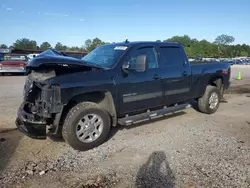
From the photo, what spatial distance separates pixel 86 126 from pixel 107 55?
1704 mm

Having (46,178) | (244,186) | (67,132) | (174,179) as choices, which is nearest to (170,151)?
(174,179)

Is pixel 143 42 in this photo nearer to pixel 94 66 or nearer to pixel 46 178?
pixel 94 66

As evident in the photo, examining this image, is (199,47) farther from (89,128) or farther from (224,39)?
(89,128)

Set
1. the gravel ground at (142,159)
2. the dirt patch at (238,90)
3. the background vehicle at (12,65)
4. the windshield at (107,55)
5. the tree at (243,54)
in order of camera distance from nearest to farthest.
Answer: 1. the gravel ground at (142,159)
2. the windshield at (107,55)
3. the dirt patch at (238,90)
4. the background vehicle at (12,65)
5. the tree at (243,54)

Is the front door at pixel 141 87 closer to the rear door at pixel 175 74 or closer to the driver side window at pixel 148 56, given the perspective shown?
the driver side window at pixel 148 56

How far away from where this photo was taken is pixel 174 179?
12.1 feet

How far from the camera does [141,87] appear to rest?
5492 millimetres

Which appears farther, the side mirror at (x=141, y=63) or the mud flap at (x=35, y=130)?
the side mirror at (x=141, y=63)

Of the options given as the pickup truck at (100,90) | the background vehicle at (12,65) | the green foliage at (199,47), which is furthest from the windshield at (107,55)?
the green foliage at (199,47)

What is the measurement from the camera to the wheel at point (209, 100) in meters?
7.36

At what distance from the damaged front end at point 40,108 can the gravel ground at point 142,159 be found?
46 centimetres

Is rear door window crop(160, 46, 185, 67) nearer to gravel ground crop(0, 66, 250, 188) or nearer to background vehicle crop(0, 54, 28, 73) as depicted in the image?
gravel ground crop(0, 66, 250, 188)

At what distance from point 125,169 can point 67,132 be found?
1.24 meters

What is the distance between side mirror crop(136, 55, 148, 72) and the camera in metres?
5.21
